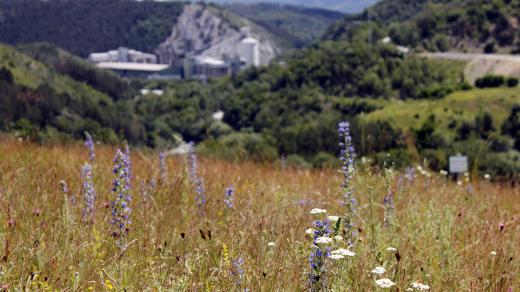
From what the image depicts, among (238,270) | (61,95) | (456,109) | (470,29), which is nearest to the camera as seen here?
(238,270)

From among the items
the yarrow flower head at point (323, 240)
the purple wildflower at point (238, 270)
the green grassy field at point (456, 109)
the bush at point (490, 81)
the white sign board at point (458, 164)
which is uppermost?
the yarrow flower head at point (323, 240)

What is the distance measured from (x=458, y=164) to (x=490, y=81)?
109553 mm

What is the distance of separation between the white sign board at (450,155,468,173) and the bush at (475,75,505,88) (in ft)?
352

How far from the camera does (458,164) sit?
9109mm

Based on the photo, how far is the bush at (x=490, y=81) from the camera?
108438mm

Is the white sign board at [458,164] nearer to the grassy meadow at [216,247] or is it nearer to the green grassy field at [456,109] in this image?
the grassy meadow at [216,247]

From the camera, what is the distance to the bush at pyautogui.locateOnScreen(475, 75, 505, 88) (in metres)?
108

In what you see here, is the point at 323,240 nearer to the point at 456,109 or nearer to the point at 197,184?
the point at 197,184

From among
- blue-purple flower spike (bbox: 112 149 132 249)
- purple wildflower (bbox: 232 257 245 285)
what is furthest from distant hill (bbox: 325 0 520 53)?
purple wildflower (bbox: 232 257 245 285)

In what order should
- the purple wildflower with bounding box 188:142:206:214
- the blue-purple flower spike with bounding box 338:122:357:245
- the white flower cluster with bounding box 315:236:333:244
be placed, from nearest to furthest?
the white flower cluster with bounding box 315:236:333:244 → the blue-purple flower spike with bounding box 338:122:357:245 → the purple wildflower with bounding box 188:142:206:214

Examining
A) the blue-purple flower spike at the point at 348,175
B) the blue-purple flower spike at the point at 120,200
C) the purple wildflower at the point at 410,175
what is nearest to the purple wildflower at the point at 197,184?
the blue-purple flower spike at the point at 120,200

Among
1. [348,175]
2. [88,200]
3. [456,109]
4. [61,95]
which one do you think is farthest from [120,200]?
[61,95]

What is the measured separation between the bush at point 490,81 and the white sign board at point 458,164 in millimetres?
107438

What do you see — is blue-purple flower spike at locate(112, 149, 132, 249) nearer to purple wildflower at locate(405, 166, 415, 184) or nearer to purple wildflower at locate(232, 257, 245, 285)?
purple wildflower at locate(232, 257, 245, 285)
